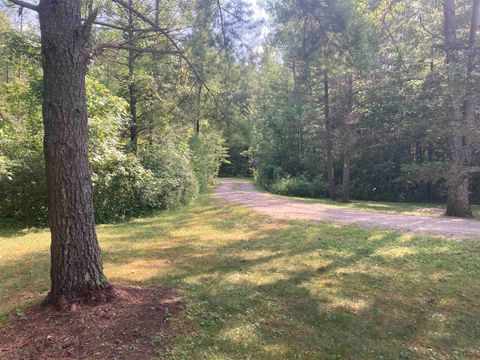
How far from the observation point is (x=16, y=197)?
9.02 meters

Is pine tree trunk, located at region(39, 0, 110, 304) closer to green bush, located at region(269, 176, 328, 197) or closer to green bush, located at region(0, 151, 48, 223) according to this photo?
green bush, located at region(0, 151, 48, 223)

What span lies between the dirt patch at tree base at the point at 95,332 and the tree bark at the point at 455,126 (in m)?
8.44

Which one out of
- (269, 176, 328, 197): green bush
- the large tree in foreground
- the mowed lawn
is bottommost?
the mowed lawn

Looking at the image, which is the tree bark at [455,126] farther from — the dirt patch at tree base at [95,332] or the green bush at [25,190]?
the green bush at [25,190]

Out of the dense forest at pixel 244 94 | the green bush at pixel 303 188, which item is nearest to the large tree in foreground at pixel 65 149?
the dense forest at pixel 244 94

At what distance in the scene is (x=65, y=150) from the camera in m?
3.34

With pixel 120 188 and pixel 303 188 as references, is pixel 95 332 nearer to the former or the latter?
pixel 120 188

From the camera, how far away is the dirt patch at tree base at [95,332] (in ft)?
9.07

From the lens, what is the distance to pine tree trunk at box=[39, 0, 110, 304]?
11.0ft

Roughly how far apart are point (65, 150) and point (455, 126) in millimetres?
9239

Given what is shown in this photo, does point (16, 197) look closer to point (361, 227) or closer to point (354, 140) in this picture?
point (361, 227)

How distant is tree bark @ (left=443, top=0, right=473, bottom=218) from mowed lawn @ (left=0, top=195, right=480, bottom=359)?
12.0 feet

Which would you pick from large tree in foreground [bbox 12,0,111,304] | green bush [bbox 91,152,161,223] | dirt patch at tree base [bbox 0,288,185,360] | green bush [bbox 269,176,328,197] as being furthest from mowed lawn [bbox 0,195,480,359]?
green bush [bbox 269,176,328,197]

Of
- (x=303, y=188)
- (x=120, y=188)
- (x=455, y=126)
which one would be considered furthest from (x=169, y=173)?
(x=303, y=188)
